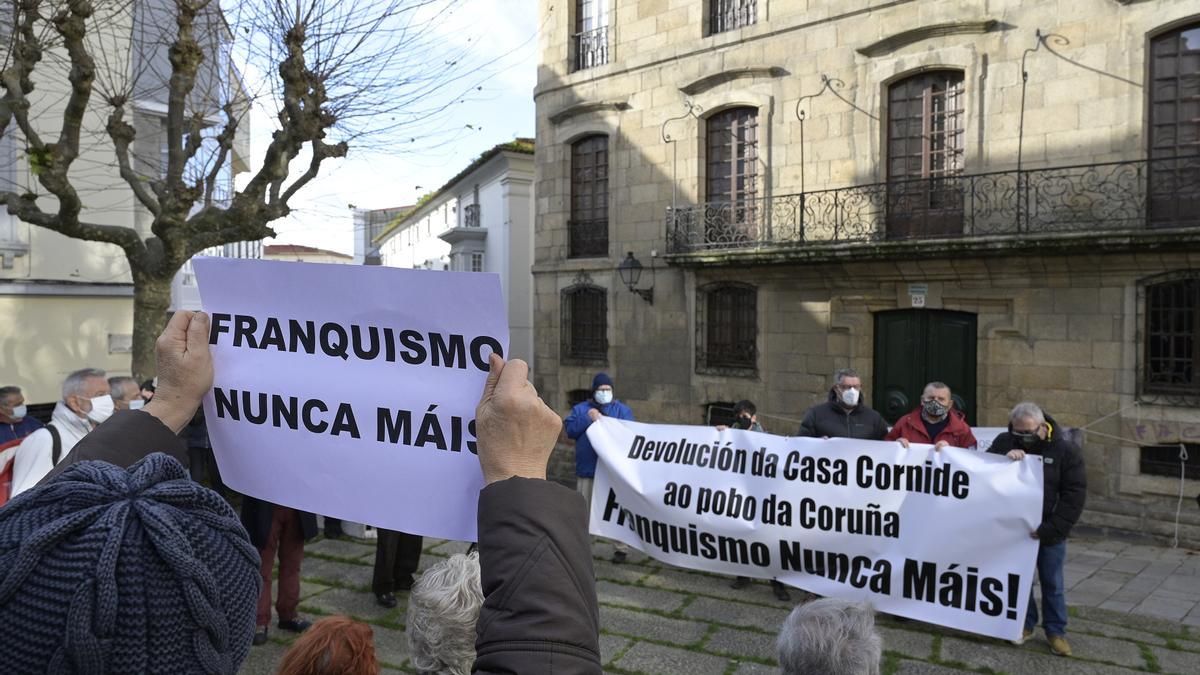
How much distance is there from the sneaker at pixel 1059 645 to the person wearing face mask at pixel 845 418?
7.01ft

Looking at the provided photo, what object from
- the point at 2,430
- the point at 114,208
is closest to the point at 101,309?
the point at 114,208

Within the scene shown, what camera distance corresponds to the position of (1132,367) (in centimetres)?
1123

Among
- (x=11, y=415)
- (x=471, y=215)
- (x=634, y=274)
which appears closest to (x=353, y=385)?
(x=11, y=415)

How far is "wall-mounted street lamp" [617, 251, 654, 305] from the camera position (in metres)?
16.6

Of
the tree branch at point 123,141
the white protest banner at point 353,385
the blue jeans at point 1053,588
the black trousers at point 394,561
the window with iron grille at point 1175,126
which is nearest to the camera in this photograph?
the white protest banner at point 353,385

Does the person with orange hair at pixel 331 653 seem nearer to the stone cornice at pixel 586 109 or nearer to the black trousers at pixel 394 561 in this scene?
the black trousers at pixel 394 561

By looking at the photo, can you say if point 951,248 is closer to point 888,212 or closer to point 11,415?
point 888,212

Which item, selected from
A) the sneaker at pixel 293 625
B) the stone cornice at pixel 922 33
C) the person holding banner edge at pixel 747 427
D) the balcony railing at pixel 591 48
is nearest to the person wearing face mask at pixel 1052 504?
the person holding banner edge at pixel 747 427

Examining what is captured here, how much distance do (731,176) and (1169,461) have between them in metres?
8.37

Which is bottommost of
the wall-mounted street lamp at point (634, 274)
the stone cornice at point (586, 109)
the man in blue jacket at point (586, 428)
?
the man in blue jacket at point (586, 428)

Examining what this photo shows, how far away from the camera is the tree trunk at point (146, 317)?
10.1 metres

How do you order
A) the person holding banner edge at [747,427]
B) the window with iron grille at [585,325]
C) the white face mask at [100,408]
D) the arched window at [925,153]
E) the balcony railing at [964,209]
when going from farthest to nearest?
1. the window with iron grille at [585,325]
2. the arched window at [925,153]
3. the balcony railing at [964,209]
4. the person holding banner edge at [747,427]
5. the white face mask at [100,408]

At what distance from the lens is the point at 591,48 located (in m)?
18.0

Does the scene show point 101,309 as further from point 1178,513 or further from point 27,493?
point 1178,513
